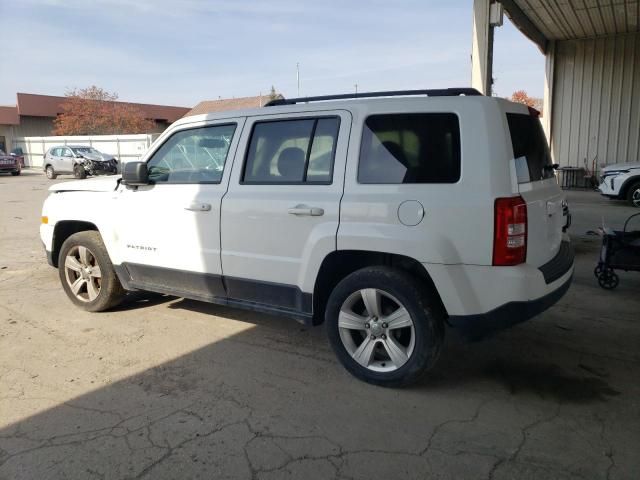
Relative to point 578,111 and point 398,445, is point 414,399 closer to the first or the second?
point 398,445

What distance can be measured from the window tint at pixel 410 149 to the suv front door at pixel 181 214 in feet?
4.02

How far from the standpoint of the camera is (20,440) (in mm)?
3143

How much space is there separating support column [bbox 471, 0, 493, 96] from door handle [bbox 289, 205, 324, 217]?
859 centimetres

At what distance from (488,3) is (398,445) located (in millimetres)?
10510

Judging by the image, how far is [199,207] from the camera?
442 centimetres

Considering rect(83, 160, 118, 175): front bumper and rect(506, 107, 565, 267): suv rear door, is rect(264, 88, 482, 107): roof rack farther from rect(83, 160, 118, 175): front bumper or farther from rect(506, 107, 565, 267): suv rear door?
rect(83, 160, 118, 175): front bumper

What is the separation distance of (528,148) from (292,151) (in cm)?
169

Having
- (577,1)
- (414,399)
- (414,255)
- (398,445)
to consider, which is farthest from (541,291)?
(577,1)

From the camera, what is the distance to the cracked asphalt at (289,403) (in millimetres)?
2891

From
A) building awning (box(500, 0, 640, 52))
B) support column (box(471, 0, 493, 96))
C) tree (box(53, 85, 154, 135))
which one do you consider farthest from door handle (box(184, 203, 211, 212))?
tree (box(53, 85, 154, 135))

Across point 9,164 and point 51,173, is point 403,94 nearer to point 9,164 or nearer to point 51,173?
point 51,173

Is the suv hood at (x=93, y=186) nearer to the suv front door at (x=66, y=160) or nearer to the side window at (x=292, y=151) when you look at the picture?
the side window at (x=292, y=151)

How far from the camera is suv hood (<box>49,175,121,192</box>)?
5.14 meters

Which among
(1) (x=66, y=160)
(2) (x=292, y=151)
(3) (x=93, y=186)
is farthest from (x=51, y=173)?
(2) (x=292, y=151)
